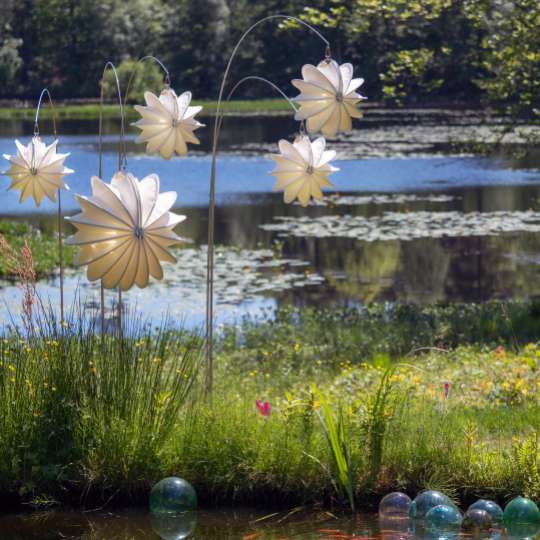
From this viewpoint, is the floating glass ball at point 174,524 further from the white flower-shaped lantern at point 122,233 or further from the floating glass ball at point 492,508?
the floating glass ball at point 492,508

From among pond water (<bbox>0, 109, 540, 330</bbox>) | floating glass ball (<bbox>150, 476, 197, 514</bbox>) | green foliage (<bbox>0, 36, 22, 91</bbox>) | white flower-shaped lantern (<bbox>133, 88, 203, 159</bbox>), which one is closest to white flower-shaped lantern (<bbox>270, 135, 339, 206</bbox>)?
white flower-shaped lantern (<bbox>133, 88, 203, 159</bbox>)

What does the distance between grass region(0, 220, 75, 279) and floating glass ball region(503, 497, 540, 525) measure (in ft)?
Result: 34.1

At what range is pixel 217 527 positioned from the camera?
5031 mm

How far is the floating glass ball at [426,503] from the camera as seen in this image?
15.8ft

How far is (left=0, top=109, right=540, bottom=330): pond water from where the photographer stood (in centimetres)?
1386

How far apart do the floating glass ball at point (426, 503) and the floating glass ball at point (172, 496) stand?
966mm

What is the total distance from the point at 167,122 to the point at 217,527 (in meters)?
2.35

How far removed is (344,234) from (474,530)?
13.5 meters

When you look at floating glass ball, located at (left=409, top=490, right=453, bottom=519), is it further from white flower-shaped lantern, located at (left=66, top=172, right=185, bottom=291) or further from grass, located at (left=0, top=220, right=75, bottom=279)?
grass, located at (left=0, top=220, right=75, bottom=279)

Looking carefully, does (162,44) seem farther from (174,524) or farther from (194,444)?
(174,524)

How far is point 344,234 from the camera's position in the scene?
18219mm

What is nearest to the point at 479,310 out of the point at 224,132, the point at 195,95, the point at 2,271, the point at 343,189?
the point at 2,271

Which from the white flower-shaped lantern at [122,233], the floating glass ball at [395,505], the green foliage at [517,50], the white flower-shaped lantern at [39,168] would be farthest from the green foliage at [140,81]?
the floating glass ball at [395,505]

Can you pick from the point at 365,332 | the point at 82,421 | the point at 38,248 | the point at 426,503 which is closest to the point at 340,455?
the point at 426,503
